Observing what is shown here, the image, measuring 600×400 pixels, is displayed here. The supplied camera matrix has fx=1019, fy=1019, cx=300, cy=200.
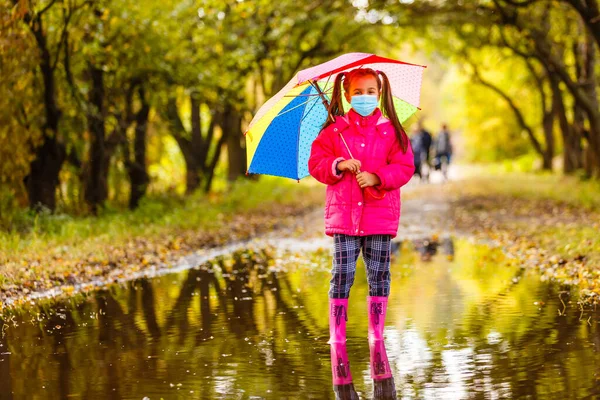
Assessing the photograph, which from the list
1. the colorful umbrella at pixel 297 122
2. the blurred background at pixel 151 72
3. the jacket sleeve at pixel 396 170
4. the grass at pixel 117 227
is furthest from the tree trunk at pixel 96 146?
the jacket sleeve at pixel 396 170

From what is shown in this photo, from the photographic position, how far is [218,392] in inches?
232

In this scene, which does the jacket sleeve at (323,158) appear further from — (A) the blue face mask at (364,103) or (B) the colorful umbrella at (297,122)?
(B) the colorful umbrella at (297,122)

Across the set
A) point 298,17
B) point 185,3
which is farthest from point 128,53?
point 298,17

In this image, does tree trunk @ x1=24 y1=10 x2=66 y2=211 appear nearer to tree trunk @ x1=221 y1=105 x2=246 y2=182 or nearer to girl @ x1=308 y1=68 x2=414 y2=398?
girl @ x1=308 y1=68 x2=414 y2=398

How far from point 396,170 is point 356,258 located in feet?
2.34

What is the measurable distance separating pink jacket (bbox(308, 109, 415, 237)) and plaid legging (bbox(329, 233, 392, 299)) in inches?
4.2

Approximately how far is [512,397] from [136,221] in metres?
14.6

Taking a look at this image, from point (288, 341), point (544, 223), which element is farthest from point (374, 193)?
point (544, 223)

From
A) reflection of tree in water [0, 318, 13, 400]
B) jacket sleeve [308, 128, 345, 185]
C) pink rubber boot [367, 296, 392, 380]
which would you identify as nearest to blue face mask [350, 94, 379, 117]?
jacket sleeve [308, 128, 345, 185]

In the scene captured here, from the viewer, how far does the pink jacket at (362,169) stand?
7102 millimetres

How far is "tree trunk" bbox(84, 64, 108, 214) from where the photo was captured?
19641 millimetres

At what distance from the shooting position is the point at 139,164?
23.6 meters

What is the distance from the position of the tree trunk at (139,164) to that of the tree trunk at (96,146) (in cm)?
163

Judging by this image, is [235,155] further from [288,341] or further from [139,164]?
[288,341]
